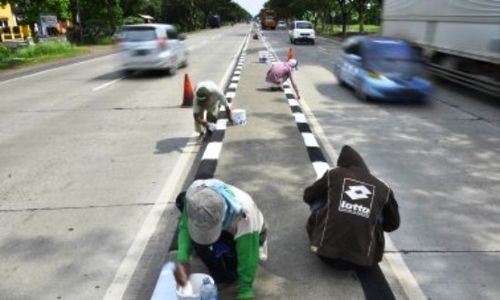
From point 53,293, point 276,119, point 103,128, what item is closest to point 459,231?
point 53,293

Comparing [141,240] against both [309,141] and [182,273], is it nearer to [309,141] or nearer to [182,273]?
[182,273]

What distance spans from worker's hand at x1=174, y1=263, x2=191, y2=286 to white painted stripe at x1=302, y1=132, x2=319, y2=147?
4.99 m

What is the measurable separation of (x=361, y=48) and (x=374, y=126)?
14.5 ft

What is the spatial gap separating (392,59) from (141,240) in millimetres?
10089

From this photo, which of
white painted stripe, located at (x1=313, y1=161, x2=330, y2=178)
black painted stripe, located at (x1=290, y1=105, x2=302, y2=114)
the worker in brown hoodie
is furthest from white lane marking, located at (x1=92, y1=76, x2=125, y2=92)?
the worker in brown hoodie

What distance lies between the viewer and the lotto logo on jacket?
395 cm

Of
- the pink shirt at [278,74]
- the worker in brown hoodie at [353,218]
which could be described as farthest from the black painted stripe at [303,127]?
the worker in brown hoodie at [353,218]

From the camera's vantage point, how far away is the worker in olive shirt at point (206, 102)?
26.5 feet

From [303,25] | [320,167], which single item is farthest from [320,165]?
[303,25]

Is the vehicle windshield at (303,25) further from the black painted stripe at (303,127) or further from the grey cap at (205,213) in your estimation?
the grey cap at (205,213)

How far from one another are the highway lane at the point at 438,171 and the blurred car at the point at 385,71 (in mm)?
319

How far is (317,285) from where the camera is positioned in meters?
4.11

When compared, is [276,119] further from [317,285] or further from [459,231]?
[317,285]

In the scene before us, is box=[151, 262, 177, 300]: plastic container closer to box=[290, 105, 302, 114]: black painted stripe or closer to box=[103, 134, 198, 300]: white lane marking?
box=[103, 134, 198, 300]: white lane marking
